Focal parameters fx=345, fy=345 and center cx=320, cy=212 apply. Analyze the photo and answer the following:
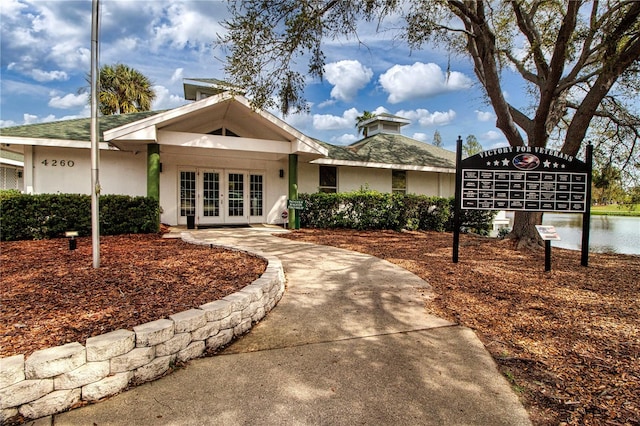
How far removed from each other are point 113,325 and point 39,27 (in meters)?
6.40

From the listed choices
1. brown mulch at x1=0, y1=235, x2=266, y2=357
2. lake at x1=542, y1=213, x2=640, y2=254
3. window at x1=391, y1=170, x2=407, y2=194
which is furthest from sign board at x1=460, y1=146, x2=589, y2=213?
window at x1=391, y1=170, x2=407, y2=194

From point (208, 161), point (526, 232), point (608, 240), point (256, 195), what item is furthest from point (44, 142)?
point (608, 240)

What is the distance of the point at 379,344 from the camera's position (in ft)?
11.2

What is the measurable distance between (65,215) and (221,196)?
5.18m

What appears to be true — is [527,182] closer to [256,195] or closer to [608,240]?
[256,195]

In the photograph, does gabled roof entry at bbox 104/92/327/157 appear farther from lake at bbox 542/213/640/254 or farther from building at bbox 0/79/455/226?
lake at bbox 542/213/640/254

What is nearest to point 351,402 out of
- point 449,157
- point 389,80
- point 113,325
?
point 113,325

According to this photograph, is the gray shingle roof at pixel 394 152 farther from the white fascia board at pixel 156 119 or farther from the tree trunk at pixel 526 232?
the tree trunk at pixel 526 232

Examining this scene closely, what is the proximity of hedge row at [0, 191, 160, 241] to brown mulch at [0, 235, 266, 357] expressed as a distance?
1.09 metres

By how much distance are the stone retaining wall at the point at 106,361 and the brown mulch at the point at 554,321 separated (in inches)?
104

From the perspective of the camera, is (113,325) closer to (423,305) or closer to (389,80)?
(423,305)

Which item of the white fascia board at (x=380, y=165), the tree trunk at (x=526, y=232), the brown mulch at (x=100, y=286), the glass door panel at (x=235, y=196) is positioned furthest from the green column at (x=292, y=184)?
the tree trunk at (x=526, y=232)

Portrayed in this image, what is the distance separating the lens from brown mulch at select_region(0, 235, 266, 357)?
118 inches

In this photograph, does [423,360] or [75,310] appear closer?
[423,360]
